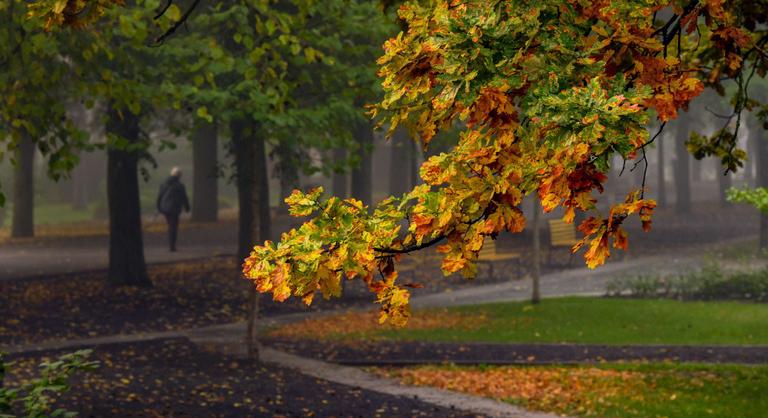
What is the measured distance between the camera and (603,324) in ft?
56.1

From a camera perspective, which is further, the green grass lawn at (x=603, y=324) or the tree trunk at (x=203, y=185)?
the tree trunk at (x=203, y=185)

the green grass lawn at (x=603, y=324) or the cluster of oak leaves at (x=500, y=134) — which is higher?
the cluster of oak leaves at (x=500, y=134)

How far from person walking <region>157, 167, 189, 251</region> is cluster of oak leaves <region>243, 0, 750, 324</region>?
73.6 ft

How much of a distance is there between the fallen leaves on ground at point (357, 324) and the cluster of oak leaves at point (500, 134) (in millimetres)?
10839

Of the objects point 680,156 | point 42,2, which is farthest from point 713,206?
point 42,2

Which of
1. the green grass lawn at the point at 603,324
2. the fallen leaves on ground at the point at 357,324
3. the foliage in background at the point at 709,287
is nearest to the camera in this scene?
the green grass lawn at the point at 603,324

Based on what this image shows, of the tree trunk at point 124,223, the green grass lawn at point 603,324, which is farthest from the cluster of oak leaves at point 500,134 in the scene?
the tree trunk at point 124,223

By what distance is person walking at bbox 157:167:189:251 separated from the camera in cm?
2773

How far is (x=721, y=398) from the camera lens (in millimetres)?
11211

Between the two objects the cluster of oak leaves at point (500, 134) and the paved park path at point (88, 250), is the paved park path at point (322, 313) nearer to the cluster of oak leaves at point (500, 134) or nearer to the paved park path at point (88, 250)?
the paved park path at point (88, 250)

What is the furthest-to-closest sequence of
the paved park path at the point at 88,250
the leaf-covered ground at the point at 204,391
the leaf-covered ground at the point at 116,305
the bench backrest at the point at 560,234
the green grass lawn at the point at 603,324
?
the bench backrest at the point at 560,234 < the paved park path at the point at 88,250 < the leaf-covered ground at the point at 116,305 < the green grass lawn at the point at 603,324 < the leaf-covered ground at the point at 204,391

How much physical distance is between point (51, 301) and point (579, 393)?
33.8 ft

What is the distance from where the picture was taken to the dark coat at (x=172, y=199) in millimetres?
27719

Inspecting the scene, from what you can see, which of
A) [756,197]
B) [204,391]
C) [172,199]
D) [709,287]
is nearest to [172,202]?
[172,199]
